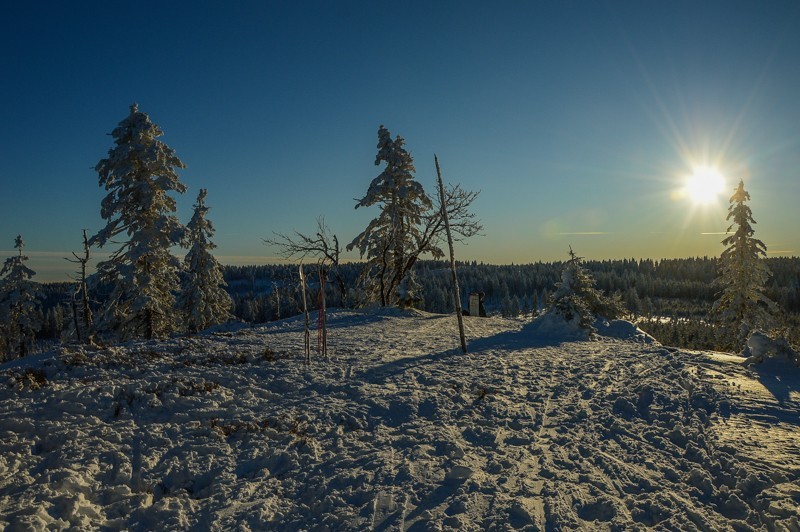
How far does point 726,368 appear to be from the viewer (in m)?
10.6

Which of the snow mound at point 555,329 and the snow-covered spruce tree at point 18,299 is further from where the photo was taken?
the snow-covered spruce tree at point 18,299

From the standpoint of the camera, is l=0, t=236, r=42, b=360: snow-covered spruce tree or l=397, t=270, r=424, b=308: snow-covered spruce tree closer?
l=397, t=270, r=424, b=308: snow-covered spruce tree

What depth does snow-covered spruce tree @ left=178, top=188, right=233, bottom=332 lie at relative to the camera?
2827 cm

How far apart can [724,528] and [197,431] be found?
7394mm

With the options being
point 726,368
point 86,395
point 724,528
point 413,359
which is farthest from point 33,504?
point 726,368

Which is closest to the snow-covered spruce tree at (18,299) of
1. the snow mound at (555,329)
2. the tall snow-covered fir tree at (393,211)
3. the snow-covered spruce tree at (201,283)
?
the snow-covered spruce tree at (201,283)

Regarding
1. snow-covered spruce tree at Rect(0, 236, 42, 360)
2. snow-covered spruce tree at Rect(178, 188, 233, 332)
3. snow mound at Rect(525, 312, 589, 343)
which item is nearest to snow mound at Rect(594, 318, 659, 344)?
snow mound at Rect(525, 312, 589, 343)

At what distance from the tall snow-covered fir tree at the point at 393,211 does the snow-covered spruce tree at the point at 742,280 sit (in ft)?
62.4

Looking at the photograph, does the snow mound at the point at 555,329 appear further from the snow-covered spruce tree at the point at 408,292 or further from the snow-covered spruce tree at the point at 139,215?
the snow-covered spruce tree at the point at 139,215

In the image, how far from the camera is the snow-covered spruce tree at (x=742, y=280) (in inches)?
950

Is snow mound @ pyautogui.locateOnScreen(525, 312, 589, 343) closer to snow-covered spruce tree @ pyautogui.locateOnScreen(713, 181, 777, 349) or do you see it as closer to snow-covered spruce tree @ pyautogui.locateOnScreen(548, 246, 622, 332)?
snow-covered spruce tree @ pyautogui.locateOnScreen(548, 246, 622, 332)

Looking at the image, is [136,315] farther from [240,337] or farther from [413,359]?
[413,359]

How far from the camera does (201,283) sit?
28.8m

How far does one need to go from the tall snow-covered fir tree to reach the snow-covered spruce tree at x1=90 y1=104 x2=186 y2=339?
10589mm
